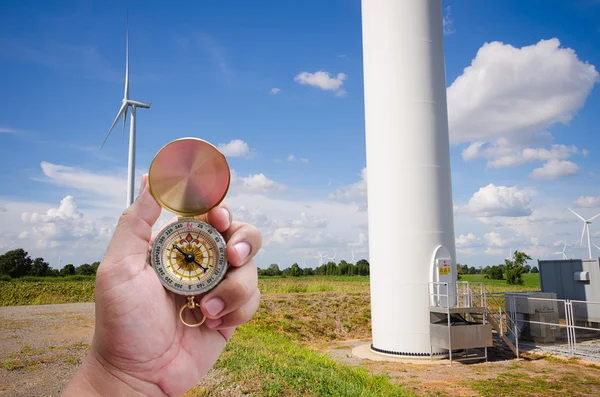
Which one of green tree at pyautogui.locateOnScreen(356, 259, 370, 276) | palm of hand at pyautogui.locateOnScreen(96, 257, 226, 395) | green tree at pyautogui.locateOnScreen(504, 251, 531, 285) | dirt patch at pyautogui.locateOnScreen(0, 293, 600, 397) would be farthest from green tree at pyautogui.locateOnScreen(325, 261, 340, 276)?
palm of hand at pyautogui.locateOnScreen(96, 257, 226, 395)

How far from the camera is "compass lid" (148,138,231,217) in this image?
97.4 inches

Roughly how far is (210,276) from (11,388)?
32.3 feet

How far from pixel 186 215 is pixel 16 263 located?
46.8 m

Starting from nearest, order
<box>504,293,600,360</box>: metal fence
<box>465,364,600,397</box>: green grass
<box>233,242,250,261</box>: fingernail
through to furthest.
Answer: <box>233,242,250,261</box>: fingernail, <box>465,364,600,397</box>: green grass, <box>504,293,600,360</box>: metal fence

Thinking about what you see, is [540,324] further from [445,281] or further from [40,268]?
[40,268]

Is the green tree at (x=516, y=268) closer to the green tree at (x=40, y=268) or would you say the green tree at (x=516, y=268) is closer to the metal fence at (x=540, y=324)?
the metal fence at (x=540, y=324)

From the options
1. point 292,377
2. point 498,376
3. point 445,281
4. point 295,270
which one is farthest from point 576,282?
point 295,270

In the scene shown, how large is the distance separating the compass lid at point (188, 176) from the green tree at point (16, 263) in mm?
45113

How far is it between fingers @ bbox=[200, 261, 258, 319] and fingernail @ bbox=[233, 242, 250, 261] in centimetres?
9

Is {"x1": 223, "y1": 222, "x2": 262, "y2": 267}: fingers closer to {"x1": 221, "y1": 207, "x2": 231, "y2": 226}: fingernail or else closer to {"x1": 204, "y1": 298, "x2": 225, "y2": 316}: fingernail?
{"x1": 221, "y1": 207, "x2": 231, "y2": 226}: fingernail

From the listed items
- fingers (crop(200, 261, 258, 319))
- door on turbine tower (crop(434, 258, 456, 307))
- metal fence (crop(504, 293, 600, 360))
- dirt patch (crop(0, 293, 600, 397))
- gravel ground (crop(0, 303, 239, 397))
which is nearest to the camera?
fingers (crop(200, 261, 258, 319))

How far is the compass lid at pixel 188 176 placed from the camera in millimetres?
2475

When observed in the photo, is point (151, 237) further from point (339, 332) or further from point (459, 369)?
point (339, 332)

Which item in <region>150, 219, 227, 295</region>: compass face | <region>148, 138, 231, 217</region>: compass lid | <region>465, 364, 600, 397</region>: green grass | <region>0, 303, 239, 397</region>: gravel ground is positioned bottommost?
<region>465, 364, 600, 397</region>: green grass
